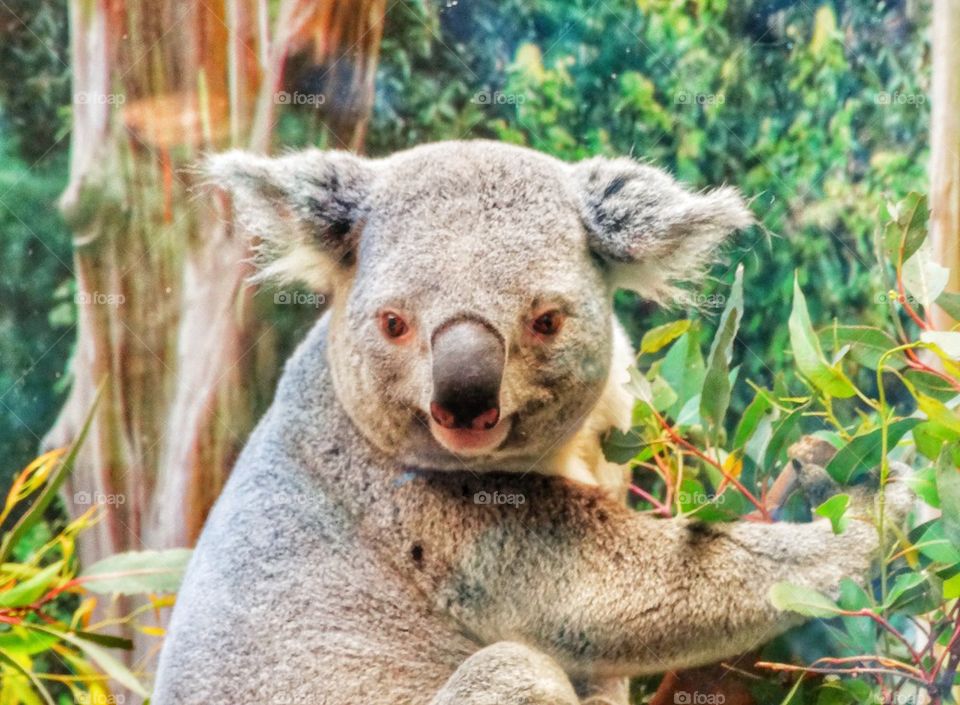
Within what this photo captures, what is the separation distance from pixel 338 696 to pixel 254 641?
0.78 ft

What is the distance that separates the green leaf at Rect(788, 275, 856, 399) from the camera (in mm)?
2107

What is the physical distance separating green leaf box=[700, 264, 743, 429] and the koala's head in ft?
0.61

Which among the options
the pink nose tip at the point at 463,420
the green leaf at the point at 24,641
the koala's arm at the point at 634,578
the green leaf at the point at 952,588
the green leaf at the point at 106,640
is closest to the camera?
the green leaf at the point at 952,588

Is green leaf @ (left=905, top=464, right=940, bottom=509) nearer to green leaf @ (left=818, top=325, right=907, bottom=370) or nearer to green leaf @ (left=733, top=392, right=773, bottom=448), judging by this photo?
green leaf @ (left=818, top=325, right=907, bottom=370)

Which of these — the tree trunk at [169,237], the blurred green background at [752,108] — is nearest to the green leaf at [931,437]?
the blurred green background at [752,108]

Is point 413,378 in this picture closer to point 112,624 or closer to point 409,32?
point 409,32

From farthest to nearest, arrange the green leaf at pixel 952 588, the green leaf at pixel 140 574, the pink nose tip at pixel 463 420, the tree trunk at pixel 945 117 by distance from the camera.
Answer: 1. the green leaf at pixel 140 574
2. the tree trunk at pixel 945 117
3. the pink nose tip at pixel 463 420
4. the green leaf at pixel 952 588

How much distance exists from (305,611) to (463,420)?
28.0 inches

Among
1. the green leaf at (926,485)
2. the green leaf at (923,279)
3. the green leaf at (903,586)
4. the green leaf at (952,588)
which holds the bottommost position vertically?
the green leaf at (903,586)

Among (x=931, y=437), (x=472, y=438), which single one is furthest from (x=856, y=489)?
(x=472, y=438)

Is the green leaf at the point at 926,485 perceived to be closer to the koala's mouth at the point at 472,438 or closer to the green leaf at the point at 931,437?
the green leaf at the point at 931,437

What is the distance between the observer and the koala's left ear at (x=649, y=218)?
2.29 m

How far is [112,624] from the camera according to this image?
3439 mm

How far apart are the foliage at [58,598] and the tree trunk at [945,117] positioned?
2.41 metres
